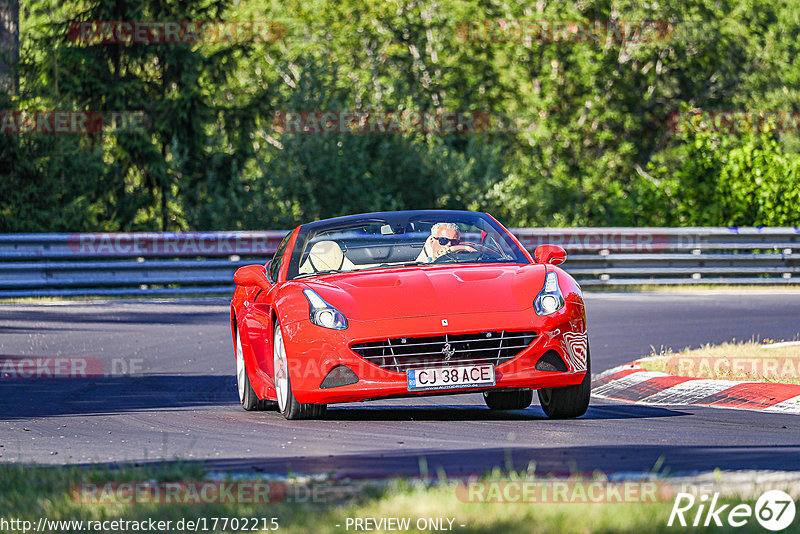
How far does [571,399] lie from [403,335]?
1248 mm

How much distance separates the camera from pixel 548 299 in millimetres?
8445

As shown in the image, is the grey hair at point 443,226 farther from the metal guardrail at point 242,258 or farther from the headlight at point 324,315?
the metal guardrail at point 242,258

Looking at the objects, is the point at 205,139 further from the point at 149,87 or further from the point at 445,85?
the point at 445,85

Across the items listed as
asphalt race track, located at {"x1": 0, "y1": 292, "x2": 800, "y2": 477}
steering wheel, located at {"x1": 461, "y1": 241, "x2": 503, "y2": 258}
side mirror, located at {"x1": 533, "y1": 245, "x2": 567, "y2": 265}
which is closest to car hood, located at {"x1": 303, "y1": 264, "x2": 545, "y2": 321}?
side mirror, located at {"x1": 533, "y1": 245, "x2": 567, "y2": 265}

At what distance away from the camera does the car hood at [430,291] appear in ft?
27.1

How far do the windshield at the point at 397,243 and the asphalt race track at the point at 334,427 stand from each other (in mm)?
1057

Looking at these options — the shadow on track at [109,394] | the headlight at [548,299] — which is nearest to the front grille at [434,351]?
the headlight at [548,299]

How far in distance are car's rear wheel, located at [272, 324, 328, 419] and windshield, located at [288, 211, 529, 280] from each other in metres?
0.68

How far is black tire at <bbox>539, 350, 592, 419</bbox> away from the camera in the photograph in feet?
28.2

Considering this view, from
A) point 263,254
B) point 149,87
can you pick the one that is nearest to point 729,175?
point 263,254

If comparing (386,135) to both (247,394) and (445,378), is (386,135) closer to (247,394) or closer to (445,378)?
(247,394)

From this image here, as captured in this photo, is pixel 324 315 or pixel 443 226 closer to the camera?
pixel 324 315

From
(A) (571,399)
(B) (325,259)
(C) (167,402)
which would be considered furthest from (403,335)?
(C) (167,402)

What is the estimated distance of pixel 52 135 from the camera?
84.8 feet
